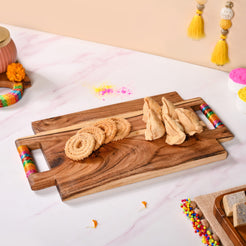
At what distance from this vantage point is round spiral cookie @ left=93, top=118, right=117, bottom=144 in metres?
1.26

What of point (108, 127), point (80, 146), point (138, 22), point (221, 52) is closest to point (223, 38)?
point (221, 52)

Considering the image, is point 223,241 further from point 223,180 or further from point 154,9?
point 154,9

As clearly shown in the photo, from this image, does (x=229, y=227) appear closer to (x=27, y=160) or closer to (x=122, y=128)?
(x=122, y=128)

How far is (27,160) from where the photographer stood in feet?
3.99

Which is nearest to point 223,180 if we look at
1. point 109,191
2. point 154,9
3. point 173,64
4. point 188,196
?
point 188,196

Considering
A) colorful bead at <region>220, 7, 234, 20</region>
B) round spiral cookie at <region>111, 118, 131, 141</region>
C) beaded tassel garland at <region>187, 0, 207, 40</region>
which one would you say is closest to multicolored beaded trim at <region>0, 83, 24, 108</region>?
round spiral cookie at <region>111, 118, 131, 141</region>

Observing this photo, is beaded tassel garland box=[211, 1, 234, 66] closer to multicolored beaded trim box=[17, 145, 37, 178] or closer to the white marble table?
the white marble table

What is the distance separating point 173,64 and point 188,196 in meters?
0.68

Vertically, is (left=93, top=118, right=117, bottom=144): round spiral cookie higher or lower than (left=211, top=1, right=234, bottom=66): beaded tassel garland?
lower

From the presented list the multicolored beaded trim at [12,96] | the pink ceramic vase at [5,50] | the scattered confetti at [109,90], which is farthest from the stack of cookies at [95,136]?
the pink ceramic vase at [5,50]

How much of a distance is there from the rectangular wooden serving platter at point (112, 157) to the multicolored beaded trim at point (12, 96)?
163mm

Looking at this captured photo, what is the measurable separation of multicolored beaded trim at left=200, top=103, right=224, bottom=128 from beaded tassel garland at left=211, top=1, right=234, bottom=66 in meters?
0.17

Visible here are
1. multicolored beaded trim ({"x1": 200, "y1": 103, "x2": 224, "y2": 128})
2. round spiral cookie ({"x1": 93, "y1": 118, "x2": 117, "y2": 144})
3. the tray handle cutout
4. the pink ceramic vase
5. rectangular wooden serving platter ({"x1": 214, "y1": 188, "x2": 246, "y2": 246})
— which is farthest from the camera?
the pink ceramic vase

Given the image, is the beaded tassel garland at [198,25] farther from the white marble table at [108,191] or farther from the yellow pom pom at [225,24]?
the white marble table at [108,191]
